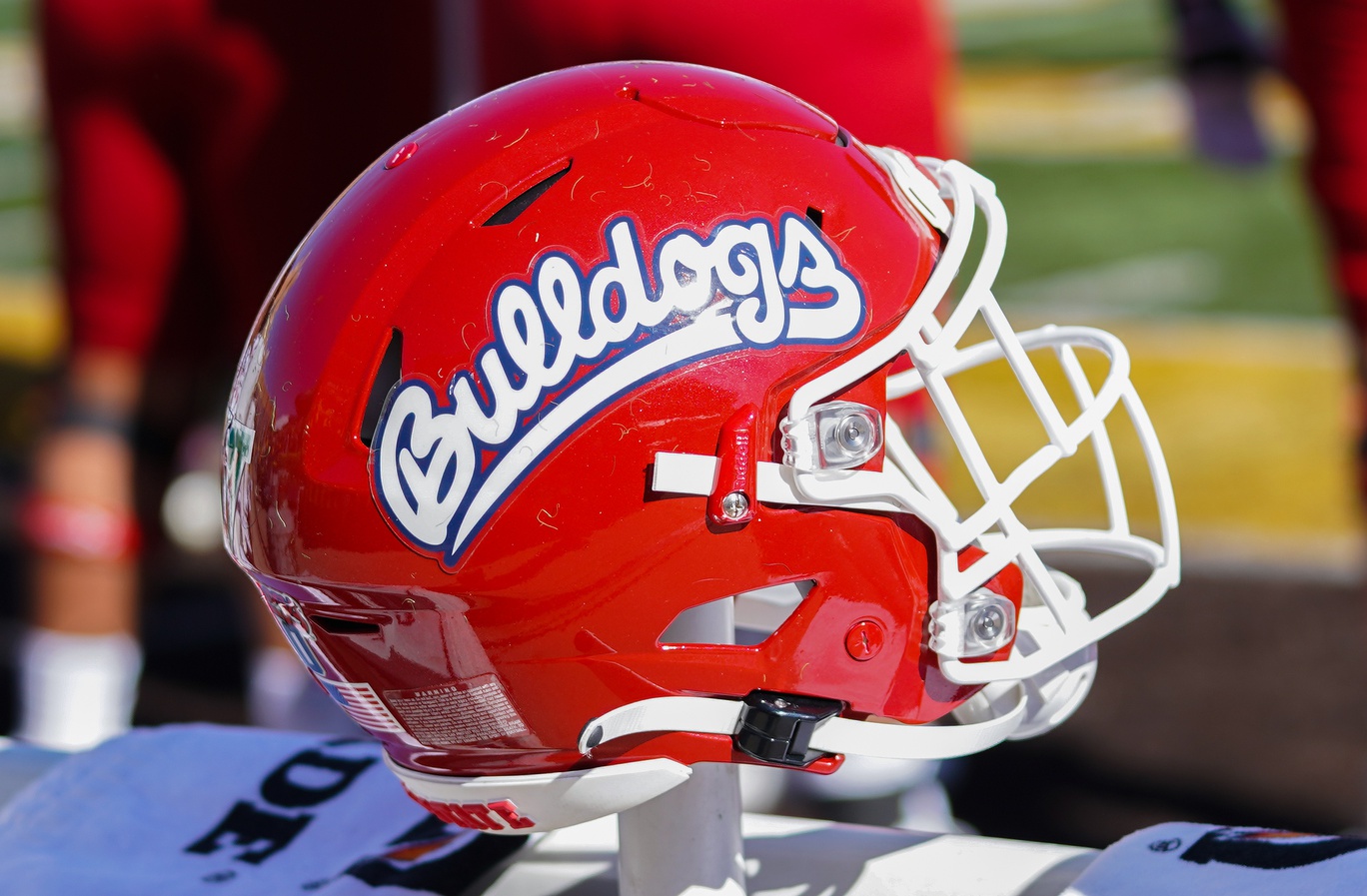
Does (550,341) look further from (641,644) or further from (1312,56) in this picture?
(1312,56)

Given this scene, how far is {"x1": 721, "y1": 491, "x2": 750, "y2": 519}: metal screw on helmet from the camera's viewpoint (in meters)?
0.96

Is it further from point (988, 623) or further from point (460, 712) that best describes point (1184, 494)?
point (460, 712)

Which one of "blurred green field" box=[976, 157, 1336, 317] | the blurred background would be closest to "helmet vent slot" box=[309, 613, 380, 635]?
the blurred background

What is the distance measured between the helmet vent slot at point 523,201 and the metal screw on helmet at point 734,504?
22cm

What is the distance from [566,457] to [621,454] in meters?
0.03

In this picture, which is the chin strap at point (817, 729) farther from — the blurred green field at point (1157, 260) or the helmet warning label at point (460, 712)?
the blurred green field at point (1157, 260)

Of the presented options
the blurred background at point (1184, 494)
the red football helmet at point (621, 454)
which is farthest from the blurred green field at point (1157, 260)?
the red football helmet at point (621, 454)

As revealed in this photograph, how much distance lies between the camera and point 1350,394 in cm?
197

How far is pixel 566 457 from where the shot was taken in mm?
947

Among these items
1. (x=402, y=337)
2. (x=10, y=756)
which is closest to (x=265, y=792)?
(x=10, y=756)

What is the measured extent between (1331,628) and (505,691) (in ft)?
8.35

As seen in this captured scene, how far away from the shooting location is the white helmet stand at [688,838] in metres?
1.09

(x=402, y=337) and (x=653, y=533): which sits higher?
(x=402, y=337)

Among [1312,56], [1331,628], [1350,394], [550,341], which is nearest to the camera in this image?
[550,341]
